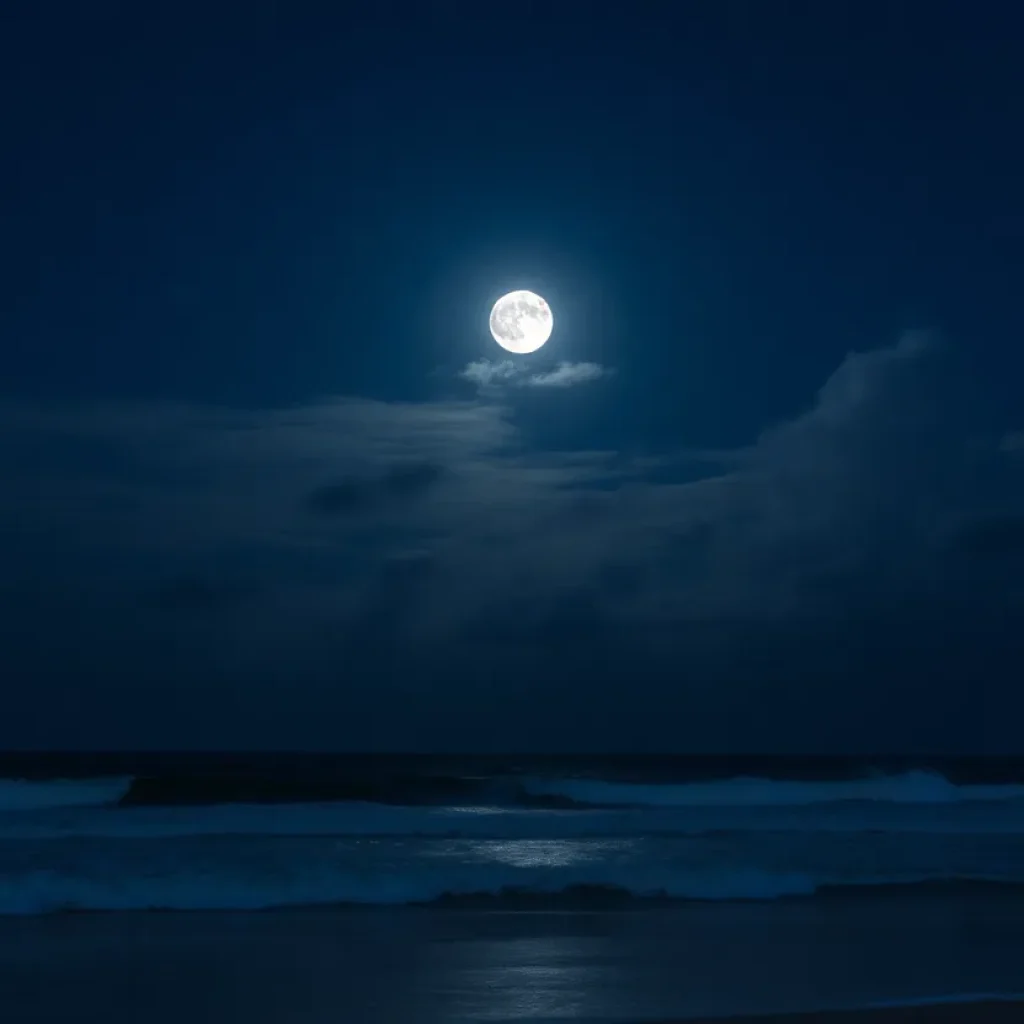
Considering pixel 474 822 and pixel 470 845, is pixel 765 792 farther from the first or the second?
pixel 470 845

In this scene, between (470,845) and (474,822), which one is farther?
(474,822)

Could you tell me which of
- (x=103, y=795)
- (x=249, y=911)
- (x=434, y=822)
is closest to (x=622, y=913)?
(x=249, y=911)

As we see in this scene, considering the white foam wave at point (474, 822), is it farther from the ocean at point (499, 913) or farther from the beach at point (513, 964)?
the beach at point (513, 964)

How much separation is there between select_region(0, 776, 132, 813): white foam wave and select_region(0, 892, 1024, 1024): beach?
1847 cm

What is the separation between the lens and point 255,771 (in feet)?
143

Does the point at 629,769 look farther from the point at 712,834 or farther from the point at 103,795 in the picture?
the point at 712,834

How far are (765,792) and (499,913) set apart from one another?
68.5 feet

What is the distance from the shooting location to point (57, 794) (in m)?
29.3

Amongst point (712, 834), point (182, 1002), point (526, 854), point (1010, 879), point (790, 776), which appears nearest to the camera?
point (182, 1002)

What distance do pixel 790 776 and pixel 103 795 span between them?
23.4 meters

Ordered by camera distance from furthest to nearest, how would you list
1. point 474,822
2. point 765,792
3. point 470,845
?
point 765,792 < point 474,822 < point 470,845

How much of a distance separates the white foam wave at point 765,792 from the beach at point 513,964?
18.1 meters

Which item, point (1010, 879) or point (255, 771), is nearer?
point (1010, 879)

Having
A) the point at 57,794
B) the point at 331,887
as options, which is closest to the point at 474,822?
the point at 331,887
